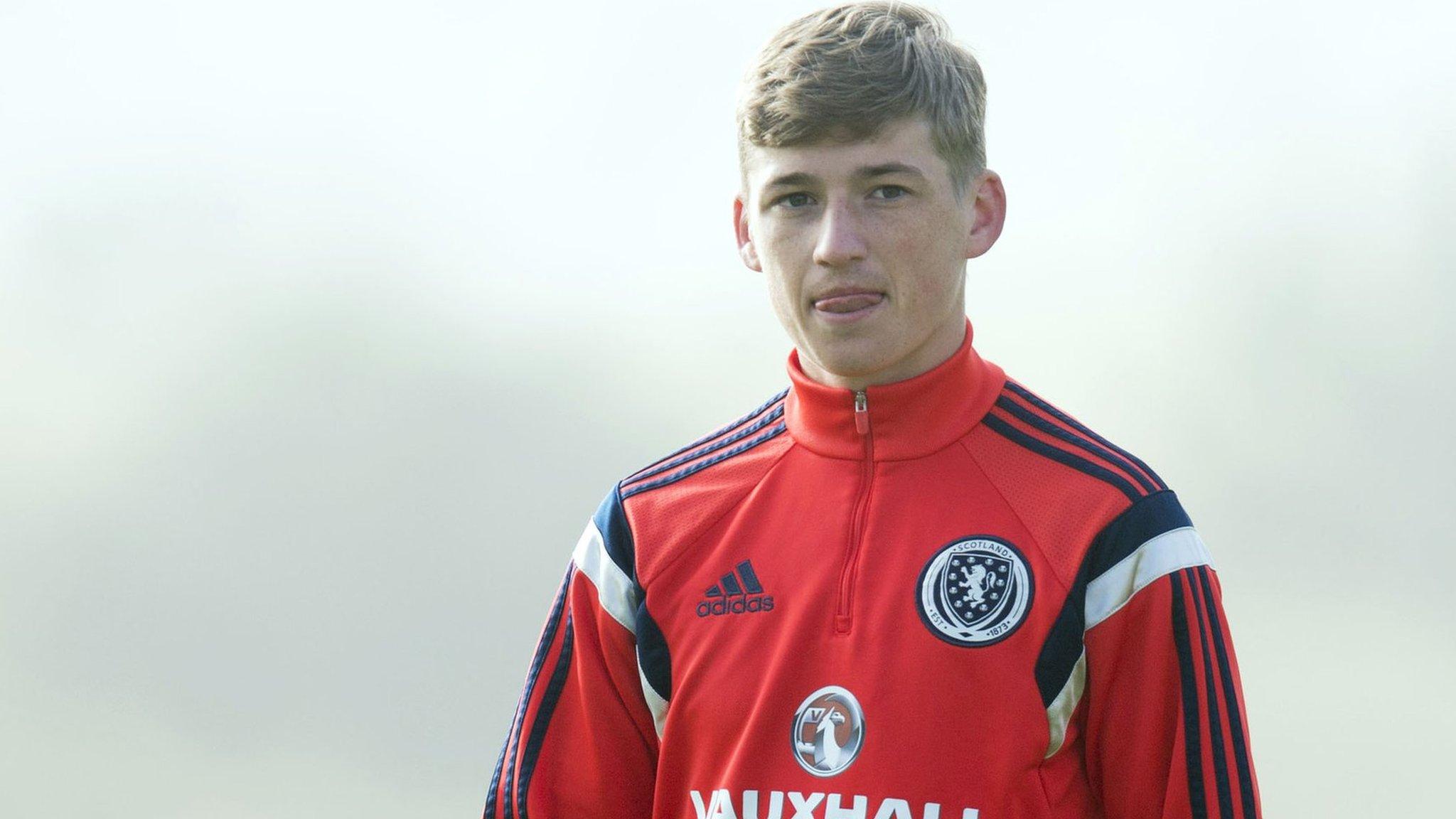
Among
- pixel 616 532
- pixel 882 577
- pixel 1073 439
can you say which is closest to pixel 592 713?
pixel 616 532

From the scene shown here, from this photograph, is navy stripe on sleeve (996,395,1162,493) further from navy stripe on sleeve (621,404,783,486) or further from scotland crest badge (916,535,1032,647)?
navy stripe on sleeve (621,404,783,486)

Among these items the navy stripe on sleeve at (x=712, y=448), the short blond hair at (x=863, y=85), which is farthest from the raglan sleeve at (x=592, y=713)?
the short blond hair at (x=863, y=85)

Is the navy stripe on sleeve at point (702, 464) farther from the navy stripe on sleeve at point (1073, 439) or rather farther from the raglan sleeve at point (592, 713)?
the navy stripe on sleeve at point (1073, 439)

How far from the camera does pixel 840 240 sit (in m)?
2.88

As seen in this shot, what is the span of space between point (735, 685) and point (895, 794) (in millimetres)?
371

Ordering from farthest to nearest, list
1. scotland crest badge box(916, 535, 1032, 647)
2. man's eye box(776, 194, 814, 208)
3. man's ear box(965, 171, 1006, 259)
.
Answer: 1. man's ear box(965, 171, 1006, 259)
2. man's eye box(776, 194, 814, 208)
3. scotland crest badge box(916, 535, 1032, 647)

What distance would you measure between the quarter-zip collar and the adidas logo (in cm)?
28

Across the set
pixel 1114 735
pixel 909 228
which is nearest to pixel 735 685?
pixel 1114 735

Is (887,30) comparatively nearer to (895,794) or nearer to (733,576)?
(733,576)

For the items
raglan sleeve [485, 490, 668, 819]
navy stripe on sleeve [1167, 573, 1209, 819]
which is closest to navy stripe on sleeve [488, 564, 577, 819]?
raglan sleeve [485, 490, 668, 819]

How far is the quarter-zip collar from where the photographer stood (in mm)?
3014

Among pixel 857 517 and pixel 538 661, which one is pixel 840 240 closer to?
pixel 857 517

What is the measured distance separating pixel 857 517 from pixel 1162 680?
0.62m

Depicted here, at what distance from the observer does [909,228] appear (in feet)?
9.62
